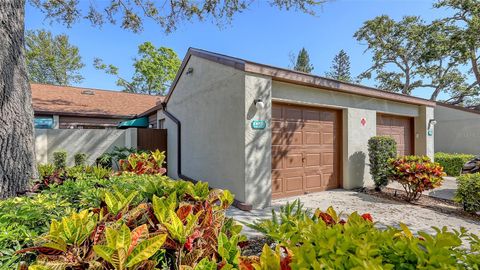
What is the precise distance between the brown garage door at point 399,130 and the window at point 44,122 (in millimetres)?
15943

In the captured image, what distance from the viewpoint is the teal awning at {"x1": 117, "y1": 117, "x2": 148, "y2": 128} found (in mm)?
13016

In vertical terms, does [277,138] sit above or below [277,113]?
below

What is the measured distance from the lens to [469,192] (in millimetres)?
5535

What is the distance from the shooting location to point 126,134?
447 inches

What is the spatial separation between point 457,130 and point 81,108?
2210 cm

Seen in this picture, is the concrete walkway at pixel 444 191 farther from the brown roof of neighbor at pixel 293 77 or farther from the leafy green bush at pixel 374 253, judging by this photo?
the leafy green bush at pixel 374 253

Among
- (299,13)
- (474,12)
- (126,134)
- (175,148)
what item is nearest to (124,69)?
(126,134)

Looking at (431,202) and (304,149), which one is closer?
(431,202)

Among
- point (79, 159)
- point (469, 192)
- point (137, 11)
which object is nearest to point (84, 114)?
point (79, 159)

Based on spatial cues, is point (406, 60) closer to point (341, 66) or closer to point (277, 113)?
point (341, 66)

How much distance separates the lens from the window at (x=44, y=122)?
1217 cm

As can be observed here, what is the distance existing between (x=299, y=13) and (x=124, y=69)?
2558 cm

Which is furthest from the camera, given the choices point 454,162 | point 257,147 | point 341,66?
point 341,66

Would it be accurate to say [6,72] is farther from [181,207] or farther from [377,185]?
[377,185]
